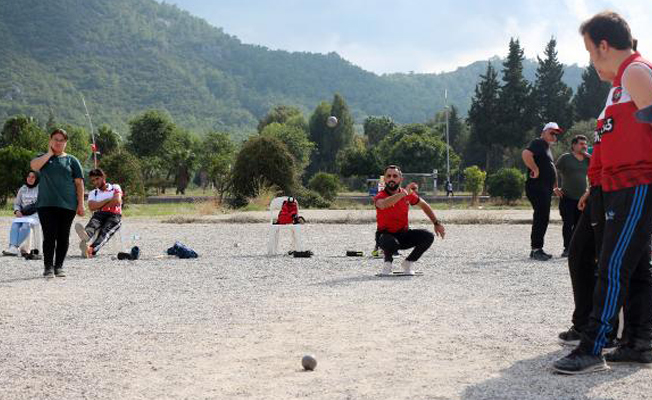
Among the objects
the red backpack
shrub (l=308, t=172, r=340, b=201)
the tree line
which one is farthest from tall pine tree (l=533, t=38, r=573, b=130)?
the red backpack

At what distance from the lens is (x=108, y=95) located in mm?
192375

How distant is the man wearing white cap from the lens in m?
11.7

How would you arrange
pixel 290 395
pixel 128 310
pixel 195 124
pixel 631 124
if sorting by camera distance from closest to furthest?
pixel 290 395 → pixel 631 124 → pixel 128 310 → pixel 195 124

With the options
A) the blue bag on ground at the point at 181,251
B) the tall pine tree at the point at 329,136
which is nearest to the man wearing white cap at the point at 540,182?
the blue bag on ground at the point at 181,251

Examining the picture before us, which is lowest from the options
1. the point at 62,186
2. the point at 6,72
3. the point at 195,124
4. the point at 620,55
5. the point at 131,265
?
the point at 131,265

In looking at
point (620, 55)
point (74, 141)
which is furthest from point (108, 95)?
point (620, 55)

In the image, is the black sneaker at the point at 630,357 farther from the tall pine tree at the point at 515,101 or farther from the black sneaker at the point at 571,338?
the tall pine tree at the point at 515,101

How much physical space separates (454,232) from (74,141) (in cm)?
7984

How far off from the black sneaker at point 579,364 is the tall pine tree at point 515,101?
72.3 m

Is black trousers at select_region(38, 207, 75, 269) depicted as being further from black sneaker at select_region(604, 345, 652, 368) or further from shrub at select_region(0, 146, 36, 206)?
shrub at select_region(0, 146, 36, 206)

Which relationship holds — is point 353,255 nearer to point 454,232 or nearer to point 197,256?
point 197,256

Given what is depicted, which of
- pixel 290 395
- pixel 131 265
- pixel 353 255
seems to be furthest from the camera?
pixel 353 255

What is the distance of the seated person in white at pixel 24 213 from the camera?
13156 mm

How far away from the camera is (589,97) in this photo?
3287 inches
